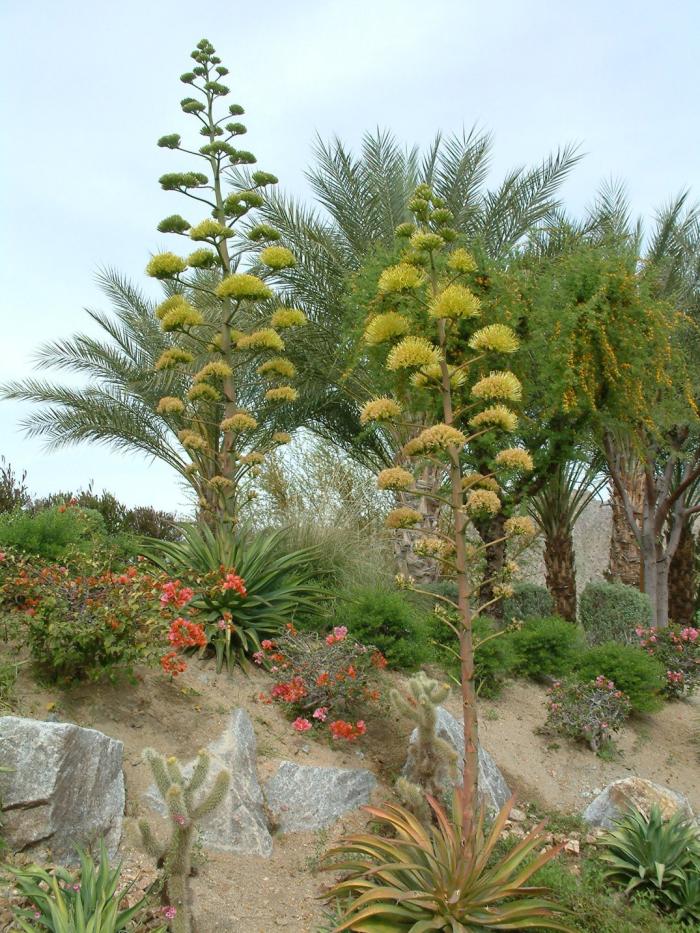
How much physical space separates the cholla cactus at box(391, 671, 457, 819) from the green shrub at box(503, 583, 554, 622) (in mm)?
6751

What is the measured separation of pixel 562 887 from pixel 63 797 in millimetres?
3163

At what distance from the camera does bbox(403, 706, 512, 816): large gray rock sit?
7.65 metres

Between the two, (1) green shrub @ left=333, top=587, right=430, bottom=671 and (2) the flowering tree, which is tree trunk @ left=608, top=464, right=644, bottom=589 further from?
(2) the flowering tree

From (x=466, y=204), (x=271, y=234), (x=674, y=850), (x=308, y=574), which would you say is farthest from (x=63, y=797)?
(x=466, y=204)

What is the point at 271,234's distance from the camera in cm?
1062

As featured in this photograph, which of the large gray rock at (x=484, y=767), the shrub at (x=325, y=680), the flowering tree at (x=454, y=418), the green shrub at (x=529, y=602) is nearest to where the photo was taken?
the flowering tree at (x=454, y=418)

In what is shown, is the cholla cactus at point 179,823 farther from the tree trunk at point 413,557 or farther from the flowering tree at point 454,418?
the tree trunk at point 413,557

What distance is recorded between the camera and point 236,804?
6.56 meters

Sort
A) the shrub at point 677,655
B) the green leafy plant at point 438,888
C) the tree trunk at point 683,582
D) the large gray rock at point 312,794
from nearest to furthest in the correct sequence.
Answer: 1. the green leafy plant at point 438,888
2. the large gray rock at point 312,794
3. the shrub at point 677,655
4. the tree trunk at point 683,582

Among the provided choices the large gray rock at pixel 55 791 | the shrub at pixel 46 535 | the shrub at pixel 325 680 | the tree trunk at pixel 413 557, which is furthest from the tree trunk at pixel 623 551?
the large gray rock at pixel 55 791

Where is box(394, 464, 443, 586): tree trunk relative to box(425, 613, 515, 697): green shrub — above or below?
above

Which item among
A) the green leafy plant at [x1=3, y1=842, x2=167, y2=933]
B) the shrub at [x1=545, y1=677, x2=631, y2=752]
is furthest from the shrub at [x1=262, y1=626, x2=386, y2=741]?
the green leafy plant at [x1=3, y1=842, x2=167, y2=933]

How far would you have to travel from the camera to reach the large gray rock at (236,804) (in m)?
6.36

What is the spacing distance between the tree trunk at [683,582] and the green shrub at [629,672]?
9426mm
